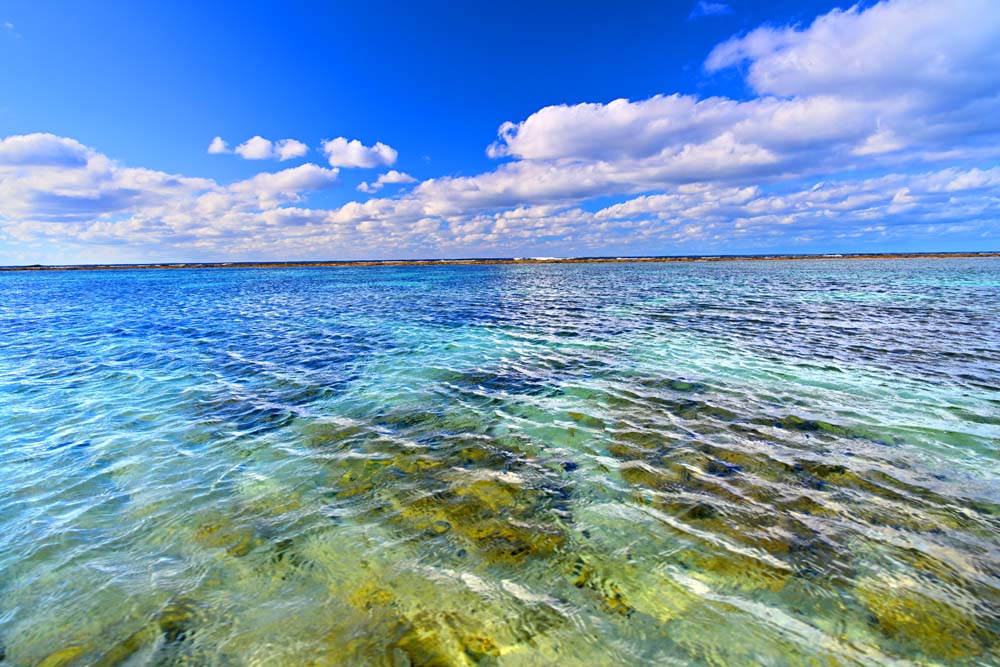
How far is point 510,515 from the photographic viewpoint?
6082 mm

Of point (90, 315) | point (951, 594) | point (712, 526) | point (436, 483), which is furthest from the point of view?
point (90, 315)

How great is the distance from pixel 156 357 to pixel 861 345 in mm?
28067

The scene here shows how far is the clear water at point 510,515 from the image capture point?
4.07 meters

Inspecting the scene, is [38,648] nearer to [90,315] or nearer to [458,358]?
[458,358]

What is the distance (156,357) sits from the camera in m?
17.1

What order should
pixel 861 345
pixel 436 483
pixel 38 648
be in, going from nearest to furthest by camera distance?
pixel 38 648, pixel 436 483, pixel 861 345

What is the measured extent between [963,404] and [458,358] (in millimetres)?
14107

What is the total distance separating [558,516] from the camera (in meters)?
6.07

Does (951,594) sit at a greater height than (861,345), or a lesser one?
greater

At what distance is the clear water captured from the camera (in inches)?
160

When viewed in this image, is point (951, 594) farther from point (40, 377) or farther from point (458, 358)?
point (40, 377)

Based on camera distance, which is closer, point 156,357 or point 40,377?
point 40,377

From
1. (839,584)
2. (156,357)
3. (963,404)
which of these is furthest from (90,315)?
(963,404)

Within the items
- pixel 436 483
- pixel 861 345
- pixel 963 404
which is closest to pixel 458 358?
pixel 436 483
